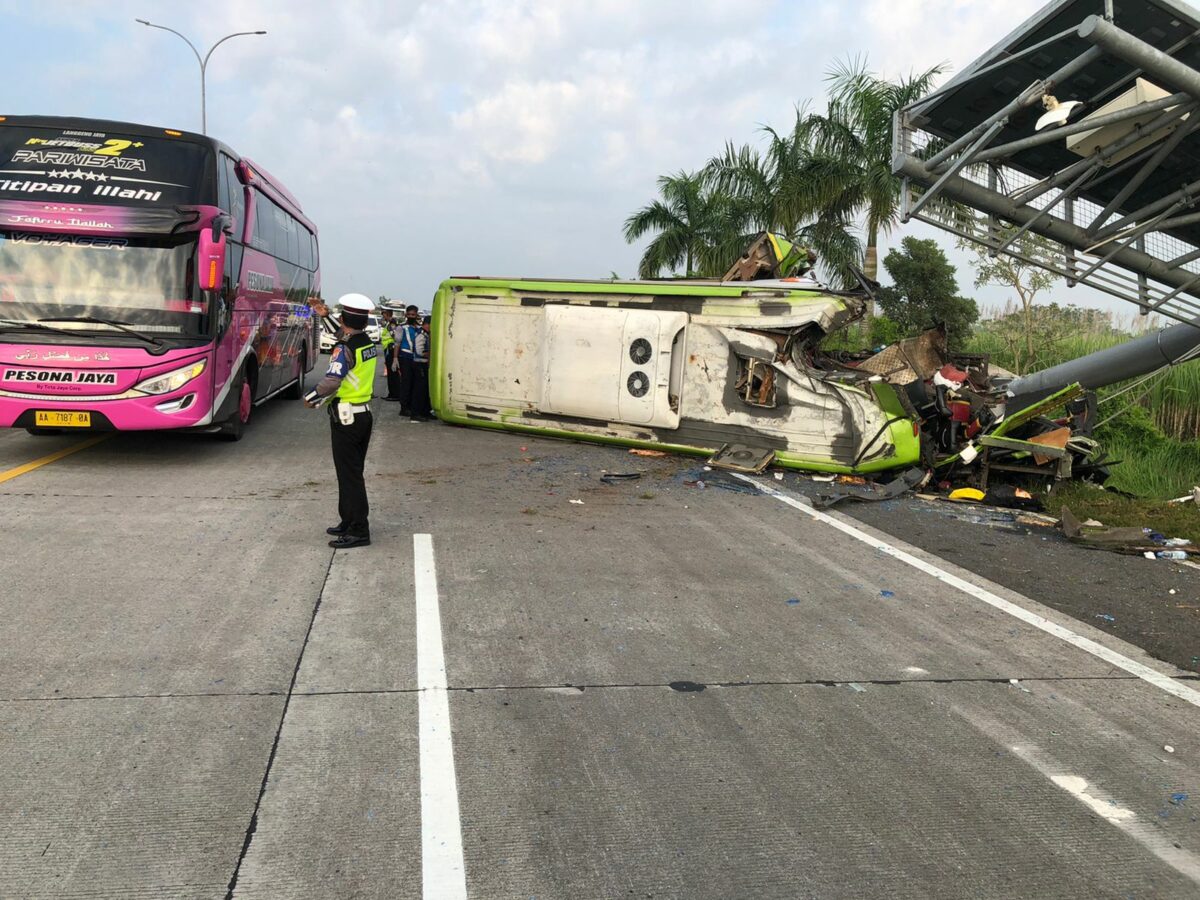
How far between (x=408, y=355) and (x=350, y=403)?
828 cm

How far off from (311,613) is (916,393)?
7.76 m

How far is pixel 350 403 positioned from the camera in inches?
252

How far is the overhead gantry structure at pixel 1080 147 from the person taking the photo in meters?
7.85

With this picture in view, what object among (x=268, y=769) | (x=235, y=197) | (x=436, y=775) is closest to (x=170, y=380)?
(x=235, y=197)

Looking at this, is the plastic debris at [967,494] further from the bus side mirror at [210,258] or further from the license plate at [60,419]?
the license plate at [60,419]

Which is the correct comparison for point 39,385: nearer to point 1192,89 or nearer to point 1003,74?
point 1003,74

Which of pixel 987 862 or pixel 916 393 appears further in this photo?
pixel 916 393

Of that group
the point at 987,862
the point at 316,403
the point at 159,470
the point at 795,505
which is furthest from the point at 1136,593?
the point at 159,470

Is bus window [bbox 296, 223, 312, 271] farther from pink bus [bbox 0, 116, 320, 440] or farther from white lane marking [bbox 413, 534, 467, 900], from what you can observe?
white lane marking [bbox 413, 534, 467, 900]

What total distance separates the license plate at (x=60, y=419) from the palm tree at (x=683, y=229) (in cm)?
2624

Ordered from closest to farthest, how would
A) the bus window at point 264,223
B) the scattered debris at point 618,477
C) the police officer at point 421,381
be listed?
the scattered debris at point 618,477
the bus window at point 264,223
the police officer at point 421,381

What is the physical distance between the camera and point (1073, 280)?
9.73 meters

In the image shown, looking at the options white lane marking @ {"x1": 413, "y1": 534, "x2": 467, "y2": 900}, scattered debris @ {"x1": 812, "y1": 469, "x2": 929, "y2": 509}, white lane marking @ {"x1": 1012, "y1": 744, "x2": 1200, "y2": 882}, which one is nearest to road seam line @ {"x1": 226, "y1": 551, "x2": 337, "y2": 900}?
white lane marking @ {"x1": 413, "y1": 534, "x2": 467, "y2": 900}

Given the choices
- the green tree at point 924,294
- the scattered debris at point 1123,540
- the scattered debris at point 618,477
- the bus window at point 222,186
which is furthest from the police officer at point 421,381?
the green tree at point 924,294
